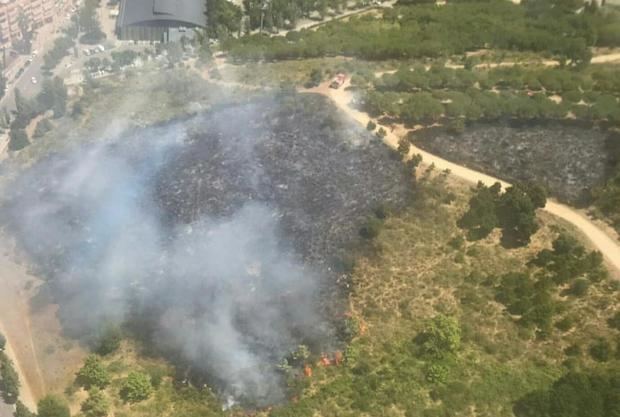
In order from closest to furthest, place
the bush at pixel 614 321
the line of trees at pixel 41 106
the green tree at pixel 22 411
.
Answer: the green tree at pixel 22 411 < the bush at pixel 614 321 < the line of trees at pixel 41 106

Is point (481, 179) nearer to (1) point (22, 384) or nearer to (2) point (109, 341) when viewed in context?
(2) point (109, 341)

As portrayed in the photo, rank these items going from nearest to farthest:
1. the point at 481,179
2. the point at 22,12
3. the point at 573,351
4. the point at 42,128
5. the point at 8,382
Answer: the point at 8,382
the point at 573,351
the point at 481,179
the point at 42,128
the point at 22,12

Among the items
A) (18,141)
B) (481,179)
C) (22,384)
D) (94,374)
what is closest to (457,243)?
(481,179)

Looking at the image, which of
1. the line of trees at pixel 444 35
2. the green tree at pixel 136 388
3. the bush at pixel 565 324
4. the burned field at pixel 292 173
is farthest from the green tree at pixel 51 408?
the line of trees at pixel 444 35

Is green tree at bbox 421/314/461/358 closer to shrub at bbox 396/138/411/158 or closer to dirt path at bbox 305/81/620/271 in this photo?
dirt path at bbox 305/81/620/271

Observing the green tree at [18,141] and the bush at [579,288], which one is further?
the green tree at [18,141]

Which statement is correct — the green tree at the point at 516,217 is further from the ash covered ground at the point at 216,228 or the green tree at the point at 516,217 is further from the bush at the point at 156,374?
the bush at the point at 156,374
